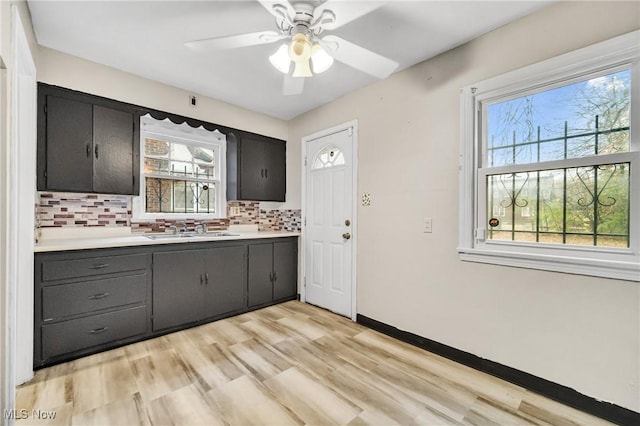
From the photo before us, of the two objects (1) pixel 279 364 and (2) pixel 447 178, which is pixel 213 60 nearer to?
(2) pixel 447 178

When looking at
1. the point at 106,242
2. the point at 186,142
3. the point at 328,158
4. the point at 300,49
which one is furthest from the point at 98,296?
the point at 328,158

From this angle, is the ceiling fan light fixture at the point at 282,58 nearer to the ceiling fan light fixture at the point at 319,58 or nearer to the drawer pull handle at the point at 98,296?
the ceiling fan light fixture at the point at 319,58

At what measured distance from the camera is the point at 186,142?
331cm

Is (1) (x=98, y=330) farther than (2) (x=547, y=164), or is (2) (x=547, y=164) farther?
(1) (x=98, y=330)

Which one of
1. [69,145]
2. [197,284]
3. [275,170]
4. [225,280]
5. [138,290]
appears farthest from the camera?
[275,170]

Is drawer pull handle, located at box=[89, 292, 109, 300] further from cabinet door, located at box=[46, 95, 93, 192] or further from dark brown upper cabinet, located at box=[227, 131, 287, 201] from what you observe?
dark brown upper cabinet, located at box=[227, 131, 287, 201]

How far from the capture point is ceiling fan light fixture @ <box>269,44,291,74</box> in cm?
173

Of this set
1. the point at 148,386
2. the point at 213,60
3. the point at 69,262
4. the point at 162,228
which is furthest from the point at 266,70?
the point at 148,386

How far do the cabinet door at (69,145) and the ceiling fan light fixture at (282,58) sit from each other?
1901 mm

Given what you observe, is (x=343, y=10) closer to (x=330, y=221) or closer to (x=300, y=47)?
(x=300, y=47)

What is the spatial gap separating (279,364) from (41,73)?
10.1ft

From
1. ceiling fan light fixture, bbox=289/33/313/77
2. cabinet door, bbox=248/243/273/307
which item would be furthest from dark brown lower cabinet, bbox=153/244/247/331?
ceiling fan light fixture, bbox=289/33/313/77

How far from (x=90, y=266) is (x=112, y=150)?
42.8 inches

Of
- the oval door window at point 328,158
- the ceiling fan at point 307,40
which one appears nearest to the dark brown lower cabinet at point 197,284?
the oval door window at point 328,158
